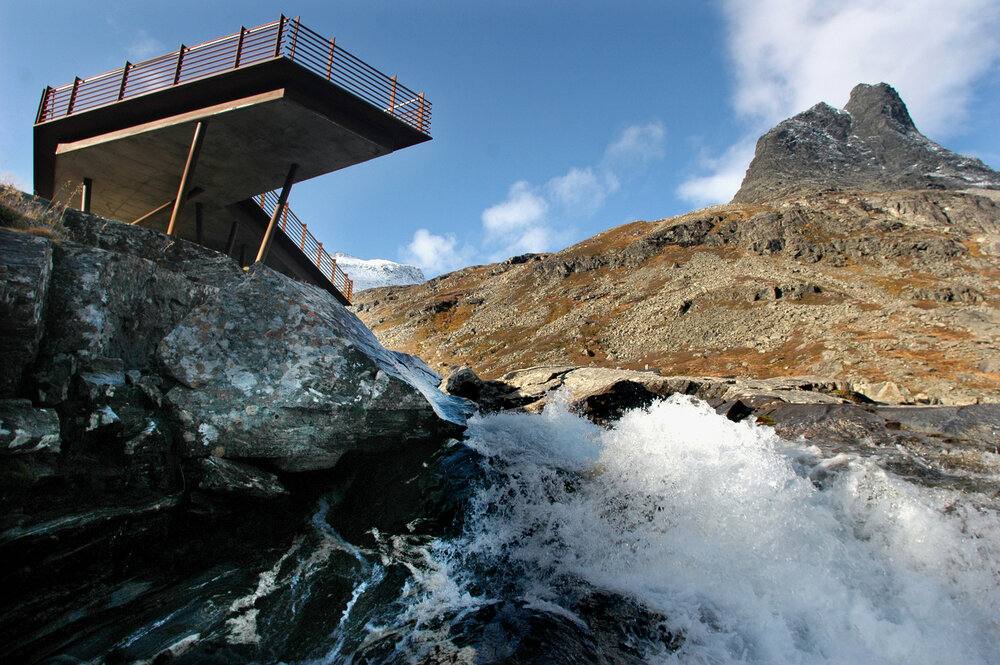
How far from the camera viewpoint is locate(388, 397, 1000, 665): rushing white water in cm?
529

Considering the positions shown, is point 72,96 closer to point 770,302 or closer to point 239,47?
point 239,47

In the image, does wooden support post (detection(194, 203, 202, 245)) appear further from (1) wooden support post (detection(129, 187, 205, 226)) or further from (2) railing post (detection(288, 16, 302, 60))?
(2) railing post (detection(288, 16, 302, 60))

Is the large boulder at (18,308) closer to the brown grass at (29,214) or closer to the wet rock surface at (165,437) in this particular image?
the wet rock surface at (165,437)

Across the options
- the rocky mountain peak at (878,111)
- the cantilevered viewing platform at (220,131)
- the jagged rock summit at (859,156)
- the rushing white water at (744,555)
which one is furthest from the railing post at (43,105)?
the rocky mountain peak at (878,111)

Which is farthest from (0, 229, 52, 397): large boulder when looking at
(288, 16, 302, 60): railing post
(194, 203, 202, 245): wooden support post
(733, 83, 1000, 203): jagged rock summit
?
(733, 83, 1000, 203): jagged rock summit

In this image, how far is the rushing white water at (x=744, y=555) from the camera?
5285 millimetres

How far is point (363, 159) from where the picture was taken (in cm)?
1752

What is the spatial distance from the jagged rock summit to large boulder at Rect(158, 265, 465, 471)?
139 m

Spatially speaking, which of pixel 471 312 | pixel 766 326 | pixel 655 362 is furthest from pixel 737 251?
pixel 471 312

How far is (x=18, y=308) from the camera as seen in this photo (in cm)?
554

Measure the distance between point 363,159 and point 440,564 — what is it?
15.3 meters

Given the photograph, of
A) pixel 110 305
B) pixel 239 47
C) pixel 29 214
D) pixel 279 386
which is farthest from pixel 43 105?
pixel 279 386

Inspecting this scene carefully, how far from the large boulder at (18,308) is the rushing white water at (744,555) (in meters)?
5.45

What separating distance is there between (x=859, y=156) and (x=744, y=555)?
7695 inches
